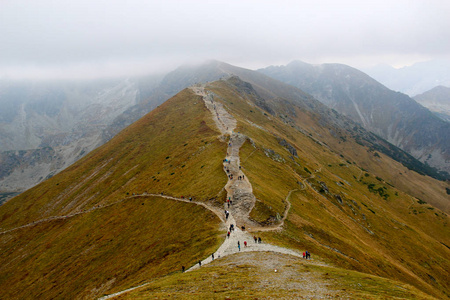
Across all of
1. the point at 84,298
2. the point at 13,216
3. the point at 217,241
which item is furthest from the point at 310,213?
the point at 13,216

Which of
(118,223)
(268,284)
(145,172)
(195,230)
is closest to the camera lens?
(268,284)

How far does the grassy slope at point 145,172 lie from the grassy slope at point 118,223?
66 centimetres

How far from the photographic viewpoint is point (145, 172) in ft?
391

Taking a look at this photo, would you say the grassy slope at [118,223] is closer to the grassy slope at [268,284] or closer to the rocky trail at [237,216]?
the rocky trail at [237,216]

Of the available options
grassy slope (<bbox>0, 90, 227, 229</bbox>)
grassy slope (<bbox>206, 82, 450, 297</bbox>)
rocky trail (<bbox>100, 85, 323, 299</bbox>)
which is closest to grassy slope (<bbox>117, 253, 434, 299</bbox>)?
rocky trail (<bbox>100, 85, 323, 299</bbox>)

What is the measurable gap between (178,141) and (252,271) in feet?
369

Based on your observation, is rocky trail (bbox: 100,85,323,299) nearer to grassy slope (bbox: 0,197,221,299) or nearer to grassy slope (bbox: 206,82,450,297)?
grassy slope (bbox: 0,197,221,299)

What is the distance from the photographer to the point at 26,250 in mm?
92688

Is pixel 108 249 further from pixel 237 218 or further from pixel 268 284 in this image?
pixel 268 284

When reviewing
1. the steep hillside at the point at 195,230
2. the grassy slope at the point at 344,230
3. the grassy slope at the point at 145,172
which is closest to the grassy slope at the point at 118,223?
the steep hillside at the point at 195,230

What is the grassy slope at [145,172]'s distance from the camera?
83.9 metres

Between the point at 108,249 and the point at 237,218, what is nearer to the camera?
the point at 237,218

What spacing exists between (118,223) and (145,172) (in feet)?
141

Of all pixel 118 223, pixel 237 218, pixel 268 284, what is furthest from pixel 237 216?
pixel 118 223
